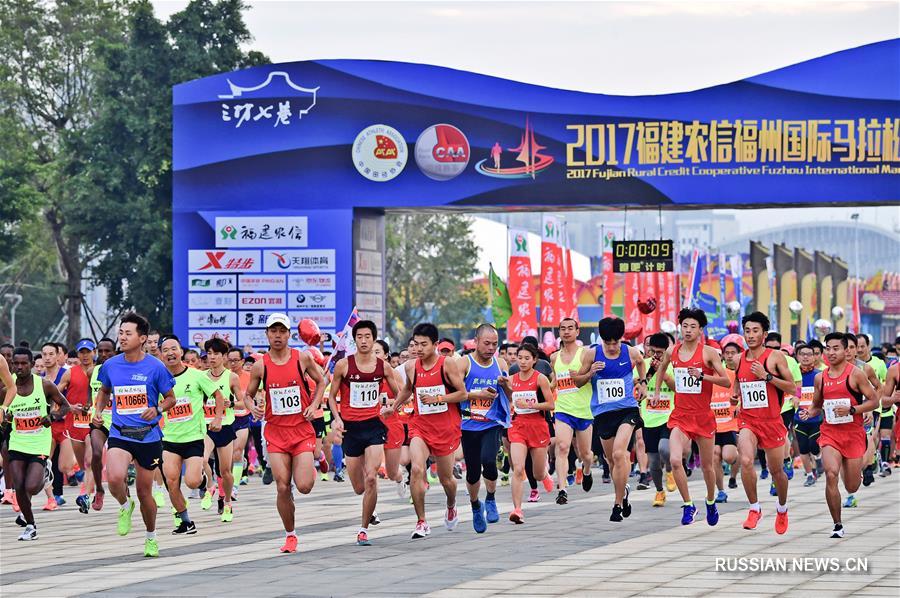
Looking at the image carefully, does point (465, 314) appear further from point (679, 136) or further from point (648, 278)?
point (679, 136)

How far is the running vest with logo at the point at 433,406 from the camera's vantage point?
1456cm

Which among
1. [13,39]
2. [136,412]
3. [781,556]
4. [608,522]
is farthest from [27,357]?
[13,39]

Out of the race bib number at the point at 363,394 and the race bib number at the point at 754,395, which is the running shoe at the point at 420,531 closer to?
the race bib number at the point at 363,394

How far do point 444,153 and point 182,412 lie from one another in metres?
18.8

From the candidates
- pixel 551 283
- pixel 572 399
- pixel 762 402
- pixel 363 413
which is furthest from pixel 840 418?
pixel 551 283

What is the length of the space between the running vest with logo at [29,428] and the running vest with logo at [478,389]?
153 inches

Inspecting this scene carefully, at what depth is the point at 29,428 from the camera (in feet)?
50.9

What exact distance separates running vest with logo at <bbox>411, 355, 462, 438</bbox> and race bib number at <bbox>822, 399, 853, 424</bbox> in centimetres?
319

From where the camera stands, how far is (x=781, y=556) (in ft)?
41.5

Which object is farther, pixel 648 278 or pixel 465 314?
pixel 465 314

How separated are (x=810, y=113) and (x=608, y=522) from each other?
62.1 feet

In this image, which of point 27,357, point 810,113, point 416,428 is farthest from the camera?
point 810,113

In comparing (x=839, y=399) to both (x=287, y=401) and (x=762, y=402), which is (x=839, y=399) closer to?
(x=762, y=402)

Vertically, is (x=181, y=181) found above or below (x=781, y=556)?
above
